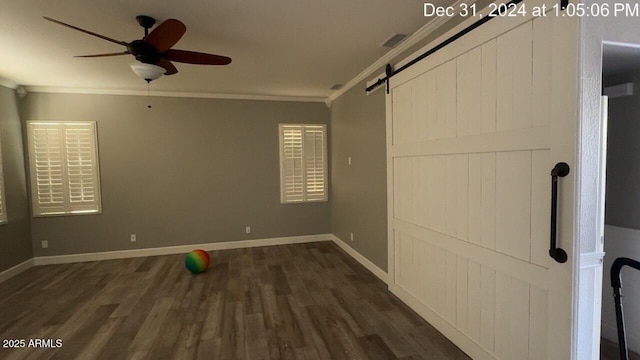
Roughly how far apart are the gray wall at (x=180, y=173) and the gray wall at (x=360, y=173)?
570mm

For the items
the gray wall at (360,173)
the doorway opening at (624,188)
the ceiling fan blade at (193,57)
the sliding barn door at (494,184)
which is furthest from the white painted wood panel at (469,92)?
the ceiling fan blade at (193,57)

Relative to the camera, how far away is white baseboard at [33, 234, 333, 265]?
4.47 m

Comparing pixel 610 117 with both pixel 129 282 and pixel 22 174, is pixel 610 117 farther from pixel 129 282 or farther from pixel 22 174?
pixel 22 174

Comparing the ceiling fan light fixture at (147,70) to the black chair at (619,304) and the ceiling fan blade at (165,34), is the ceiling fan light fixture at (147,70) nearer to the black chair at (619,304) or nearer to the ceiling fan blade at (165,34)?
the ceiling fan blade at (165,34)

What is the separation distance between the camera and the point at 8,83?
4004mm

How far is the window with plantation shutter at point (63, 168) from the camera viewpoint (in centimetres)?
434

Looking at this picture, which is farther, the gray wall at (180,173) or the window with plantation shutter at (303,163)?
the window with plantation shutter at (303,163)

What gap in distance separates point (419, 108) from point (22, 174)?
5.47m

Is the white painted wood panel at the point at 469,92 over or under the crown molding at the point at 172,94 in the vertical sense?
under

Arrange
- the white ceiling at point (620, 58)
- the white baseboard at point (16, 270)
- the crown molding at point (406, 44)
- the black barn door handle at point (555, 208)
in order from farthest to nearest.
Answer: the white baseboard at point (16, 270), the crown molding at point (406, 44), the white ceiling at point (620, 58), the black barn door handle at point (555, 208)

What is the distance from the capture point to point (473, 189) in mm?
2068

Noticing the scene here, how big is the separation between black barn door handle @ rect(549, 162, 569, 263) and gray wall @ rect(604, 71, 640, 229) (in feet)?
3.87

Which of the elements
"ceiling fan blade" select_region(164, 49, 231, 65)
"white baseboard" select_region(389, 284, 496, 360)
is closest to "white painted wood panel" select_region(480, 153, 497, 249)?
"white baseboard" select_region(389, 284, 496, 360)

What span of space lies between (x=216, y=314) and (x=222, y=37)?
262 centimetres
